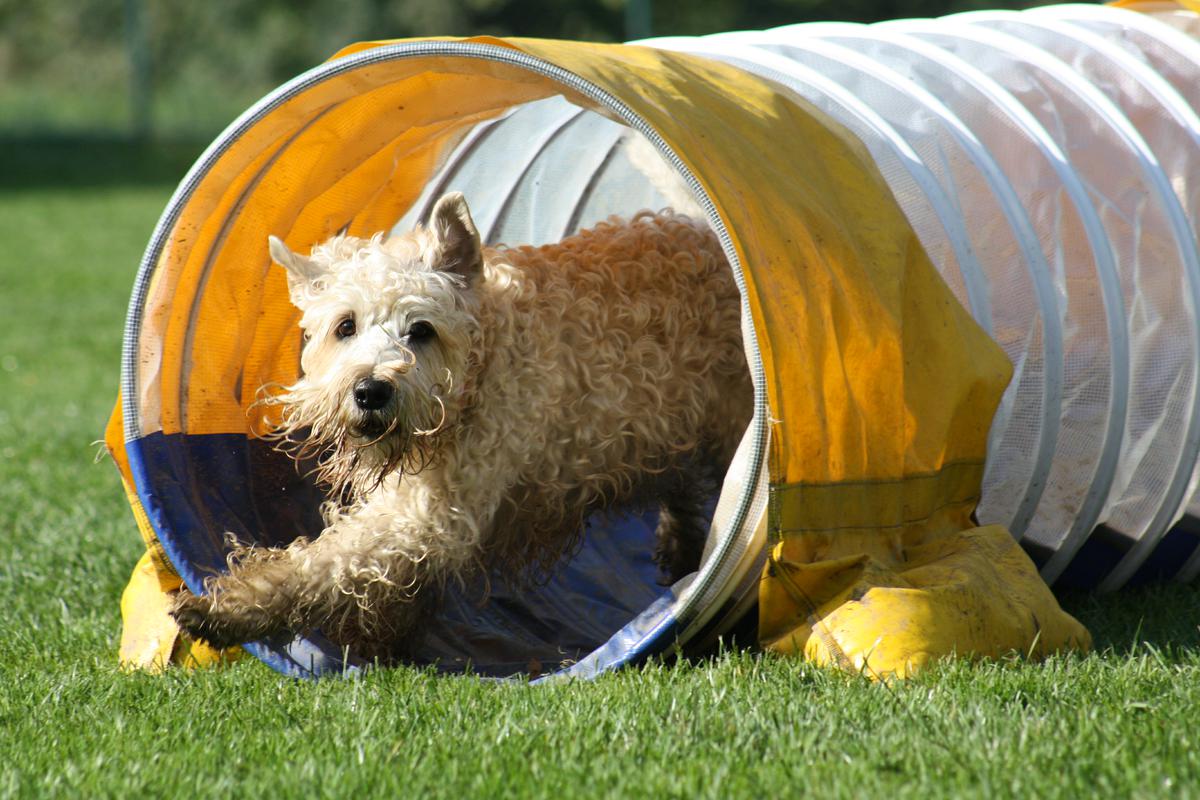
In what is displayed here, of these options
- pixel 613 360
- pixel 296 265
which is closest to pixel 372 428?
pixel 296 265

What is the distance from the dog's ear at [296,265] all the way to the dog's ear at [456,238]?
1.27 ft

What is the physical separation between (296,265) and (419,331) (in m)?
0.48

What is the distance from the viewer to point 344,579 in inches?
168

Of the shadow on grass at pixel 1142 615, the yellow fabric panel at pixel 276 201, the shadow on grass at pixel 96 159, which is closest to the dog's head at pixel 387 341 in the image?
the yellow fabric panel at pixel 276 201

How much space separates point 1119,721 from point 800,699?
0.74 m

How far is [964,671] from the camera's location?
382 cm

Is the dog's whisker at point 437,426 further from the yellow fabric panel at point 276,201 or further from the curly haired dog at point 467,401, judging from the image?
the yellow fabric panel at point 276,201

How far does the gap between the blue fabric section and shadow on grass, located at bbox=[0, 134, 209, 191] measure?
19.6 m

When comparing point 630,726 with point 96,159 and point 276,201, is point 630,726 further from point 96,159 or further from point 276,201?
point 96,159

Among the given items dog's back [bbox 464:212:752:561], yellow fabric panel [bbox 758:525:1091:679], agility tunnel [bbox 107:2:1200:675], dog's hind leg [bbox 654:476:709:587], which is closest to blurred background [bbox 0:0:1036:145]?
agility tunnel [bbox 107:2:1200:675]

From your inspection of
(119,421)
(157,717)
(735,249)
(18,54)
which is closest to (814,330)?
(735,249)

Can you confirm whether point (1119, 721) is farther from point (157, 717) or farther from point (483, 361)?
point (157, 717)

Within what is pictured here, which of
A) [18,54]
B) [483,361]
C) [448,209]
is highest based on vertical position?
[448,209]

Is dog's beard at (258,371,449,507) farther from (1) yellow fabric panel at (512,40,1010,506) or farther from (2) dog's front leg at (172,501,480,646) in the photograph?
(1) yellow fabric panel at (512,40,1010,506)
